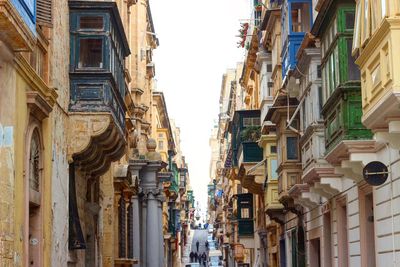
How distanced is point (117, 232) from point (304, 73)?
1265 centimetres

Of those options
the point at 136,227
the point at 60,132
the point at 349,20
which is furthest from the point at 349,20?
the point at 136,227

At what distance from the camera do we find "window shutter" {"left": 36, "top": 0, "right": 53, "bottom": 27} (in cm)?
2152

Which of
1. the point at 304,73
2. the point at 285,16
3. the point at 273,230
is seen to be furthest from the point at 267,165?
the point at 304,73

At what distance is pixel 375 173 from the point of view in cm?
1673

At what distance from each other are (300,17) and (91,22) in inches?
356

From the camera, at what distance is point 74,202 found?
25.0 metres

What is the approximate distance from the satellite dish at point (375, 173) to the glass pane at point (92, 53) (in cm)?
985

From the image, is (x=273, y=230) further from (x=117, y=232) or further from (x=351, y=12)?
(x=351, y=12)

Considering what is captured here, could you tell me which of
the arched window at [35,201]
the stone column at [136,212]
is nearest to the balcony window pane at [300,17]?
the stone column at [136,212]

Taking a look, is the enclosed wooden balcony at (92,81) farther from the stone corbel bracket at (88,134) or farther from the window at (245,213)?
the window at (245,213)

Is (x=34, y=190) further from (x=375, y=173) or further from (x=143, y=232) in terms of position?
(x=143, y=232)

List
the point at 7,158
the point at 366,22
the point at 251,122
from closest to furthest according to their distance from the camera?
the point at 366,22, the point at 7,158, the point at 251,122

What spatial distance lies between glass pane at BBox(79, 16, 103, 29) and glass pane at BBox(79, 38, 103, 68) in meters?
0.36

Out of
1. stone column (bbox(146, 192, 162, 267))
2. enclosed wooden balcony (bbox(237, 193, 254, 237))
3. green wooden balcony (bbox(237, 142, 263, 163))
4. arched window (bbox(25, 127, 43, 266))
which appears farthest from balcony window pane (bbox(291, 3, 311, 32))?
enclosed wooden balcony (bbox(237, 193, 254, 237))
